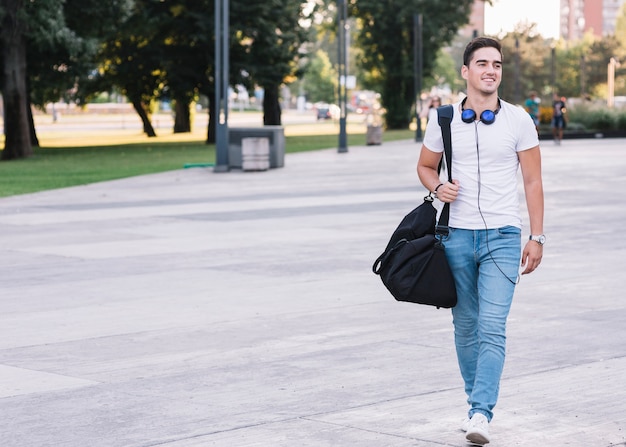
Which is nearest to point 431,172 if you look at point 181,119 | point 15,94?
point 15,94

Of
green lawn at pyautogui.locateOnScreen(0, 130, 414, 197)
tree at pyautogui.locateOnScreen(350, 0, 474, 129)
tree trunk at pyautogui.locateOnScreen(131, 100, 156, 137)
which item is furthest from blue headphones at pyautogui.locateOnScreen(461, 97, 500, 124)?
tree at pyautogui.locateOnScreen(350, 0, 474, 129)

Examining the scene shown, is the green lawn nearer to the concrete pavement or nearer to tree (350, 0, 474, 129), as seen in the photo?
the concrete pavement

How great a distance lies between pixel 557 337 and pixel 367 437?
Answer: 2.88 m

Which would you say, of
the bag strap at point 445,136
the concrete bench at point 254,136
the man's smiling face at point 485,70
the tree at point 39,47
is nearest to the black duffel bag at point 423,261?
the bag strap at point 445,136

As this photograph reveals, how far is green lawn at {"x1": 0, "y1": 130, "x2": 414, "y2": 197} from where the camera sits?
25.6 meters

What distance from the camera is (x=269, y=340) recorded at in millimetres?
8398

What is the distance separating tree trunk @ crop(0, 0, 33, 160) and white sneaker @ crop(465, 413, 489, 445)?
32411 millimetres

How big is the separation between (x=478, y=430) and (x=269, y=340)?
118 inches

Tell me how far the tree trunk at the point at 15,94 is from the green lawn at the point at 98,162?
0.68m

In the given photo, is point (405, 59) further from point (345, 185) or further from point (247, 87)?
point (345, 185)

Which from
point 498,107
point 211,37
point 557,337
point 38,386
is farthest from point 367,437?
point 211,37

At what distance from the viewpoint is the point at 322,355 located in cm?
786

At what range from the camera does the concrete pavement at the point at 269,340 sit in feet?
20.1

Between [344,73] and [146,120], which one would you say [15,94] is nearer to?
[344,73]
